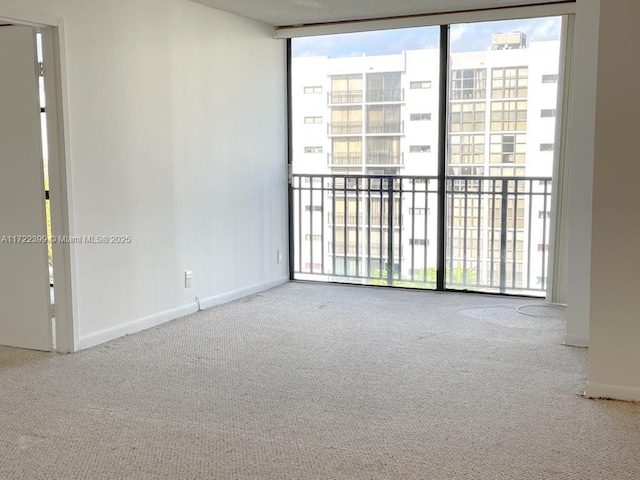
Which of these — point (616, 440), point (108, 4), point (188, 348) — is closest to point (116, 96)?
point (108, 4)

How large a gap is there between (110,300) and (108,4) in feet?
5.84

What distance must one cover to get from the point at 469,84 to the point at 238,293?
247 centimetres

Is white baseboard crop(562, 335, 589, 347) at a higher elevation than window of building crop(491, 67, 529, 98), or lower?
lower

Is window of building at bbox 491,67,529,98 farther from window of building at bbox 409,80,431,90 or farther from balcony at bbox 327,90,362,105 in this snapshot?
balcony at bbox 327,90,362,105

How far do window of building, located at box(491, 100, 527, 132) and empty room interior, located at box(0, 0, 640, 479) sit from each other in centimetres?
2

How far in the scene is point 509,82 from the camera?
532 centimetres

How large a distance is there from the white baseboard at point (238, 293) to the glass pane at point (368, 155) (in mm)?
386

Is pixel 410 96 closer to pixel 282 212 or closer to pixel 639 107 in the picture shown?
pixel 282 212

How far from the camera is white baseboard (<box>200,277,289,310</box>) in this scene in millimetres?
5109

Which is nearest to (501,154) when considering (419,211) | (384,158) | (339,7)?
(419,211)

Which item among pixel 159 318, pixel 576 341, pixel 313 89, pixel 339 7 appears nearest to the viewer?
pixel 576 341

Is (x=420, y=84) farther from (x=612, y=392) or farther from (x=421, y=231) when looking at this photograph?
(x=612, y=392)

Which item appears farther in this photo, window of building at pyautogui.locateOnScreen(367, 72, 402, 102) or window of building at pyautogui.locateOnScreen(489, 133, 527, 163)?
window of building at pyautogui.locateOnScreen(367, 72, 402, 102)

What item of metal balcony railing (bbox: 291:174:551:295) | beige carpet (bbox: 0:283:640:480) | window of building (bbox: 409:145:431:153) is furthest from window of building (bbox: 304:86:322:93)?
beige carpet (bbox: 0:283:640:480)
